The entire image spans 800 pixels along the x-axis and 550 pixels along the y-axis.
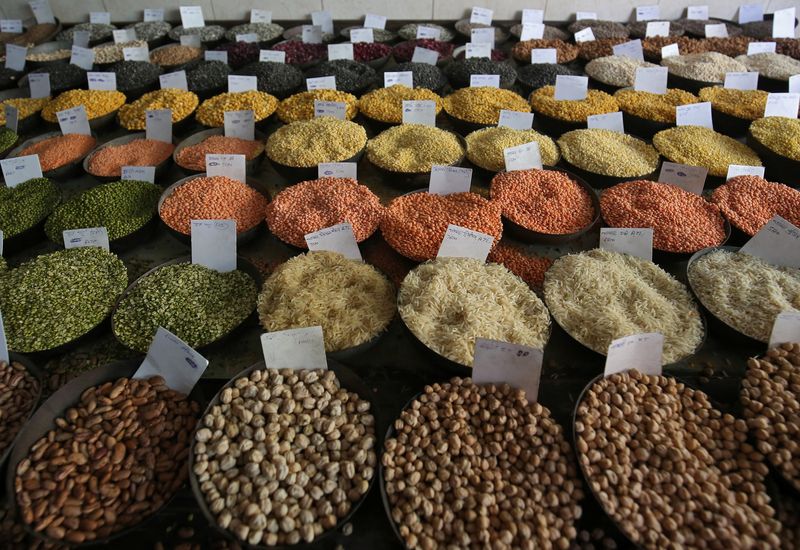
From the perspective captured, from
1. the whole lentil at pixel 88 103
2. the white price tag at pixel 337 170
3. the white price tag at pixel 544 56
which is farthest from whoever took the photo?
the white price tag at pixel 544 56

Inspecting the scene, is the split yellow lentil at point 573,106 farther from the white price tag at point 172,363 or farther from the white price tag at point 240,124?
the white price tag at point 172,363

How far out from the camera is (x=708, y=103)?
3.08 meters

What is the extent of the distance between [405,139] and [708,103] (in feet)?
6.90

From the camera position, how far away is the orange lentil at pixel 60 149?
113 inches

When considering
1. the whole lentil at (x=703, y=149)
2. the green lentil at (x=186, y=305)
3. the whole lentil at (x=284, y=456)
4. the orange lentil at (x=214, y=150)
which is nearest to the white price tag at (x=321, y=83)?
the orange lentil at (x=214, y=150)

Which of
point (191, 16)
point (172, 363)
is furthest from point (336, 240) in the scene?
point (191, 16)

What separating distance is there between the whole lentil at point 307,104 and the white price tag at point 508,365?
88.3 inches

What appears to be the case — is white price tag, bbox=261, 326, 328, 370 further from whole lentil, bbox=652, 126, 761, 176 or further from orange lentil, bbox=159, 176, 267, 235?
whole lentil, bbox=652, 126, 761, 176

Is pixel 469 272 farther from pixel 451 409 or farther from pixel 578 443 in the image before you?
pixel 578 443

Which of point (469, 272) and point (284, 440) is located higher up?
point (469, 272)

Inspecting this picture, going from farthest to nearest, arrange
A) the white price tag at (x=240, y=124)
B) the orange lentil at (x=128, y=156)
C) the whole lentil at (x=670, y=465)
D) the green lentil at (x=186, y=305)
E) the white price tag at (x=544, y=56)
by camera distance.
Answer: the white price tag at (x=544, y=56) < the white price tag at (x=240, y=124) < the orange lentil at (x=128, y=156) < the green lentil at (x=186, y=305) < the whole lentil at (x=670, y=465)

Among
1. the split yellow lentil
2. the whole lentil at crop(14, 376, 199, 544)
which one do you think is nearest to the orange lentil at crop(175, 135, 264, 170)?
the whole lentil at crop(14, 376, 199, 544)

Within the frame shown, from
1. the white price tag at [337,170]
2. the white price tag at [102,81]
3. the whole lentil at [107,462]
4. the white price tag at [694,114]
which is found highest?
the white price tag at [102,81]

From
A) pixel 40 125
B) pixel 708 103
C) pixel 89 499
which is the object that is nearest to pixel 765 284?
pixel 708 103
